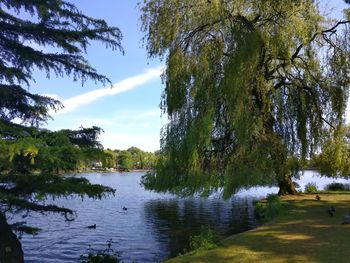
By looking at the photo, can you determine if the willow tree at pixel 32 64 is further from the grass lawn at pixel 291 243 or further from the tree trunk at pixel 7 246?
the grass lawn at pixel 291 243

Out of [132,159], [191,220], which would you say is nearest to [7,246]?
[191,220]

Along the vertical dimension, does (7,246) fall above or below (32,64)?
below

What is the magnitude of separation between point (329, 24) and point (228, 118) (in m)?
7.92

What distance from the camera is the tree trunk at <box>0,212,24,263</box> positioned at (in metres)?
7.31

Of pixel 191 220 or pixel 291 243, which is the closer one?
pixel 291 243

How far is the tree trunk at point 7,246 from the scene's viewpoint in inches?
288

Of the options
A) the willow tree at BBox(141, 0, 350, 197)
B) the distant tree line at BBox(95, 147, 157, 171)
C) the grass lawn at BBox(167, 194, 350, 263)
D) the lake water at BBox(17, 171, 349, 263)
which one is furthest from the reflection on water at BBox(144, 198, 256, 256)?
the distant tree line at BBox(95, 147, 157, 171)

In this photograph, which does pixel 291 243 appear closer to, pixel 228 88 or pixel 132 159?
pixel 228 88

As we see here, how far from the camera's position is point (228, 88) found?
1833cm

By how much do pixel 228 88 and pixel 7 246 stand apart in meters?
12.9

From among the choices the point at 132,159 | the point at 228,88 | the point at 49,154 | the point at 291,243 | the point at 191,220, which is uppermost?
the point at 132,159

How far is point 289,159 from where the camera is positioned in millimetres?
22125

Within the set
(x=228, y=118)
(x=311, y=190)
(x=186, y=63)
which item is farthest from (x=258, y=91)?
(x=311, y=190)

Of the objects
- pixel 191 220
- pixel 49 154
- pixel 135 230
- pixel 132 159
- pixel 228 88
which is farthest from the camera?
pixel 132 159
